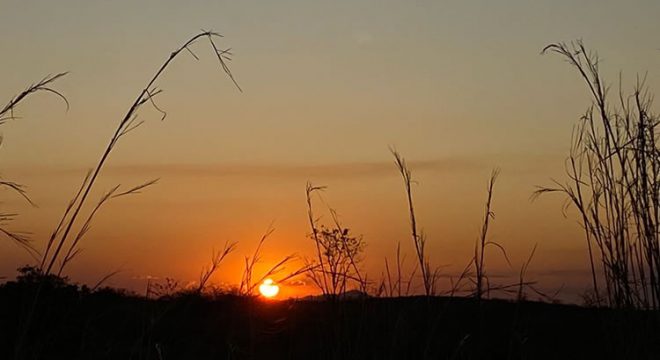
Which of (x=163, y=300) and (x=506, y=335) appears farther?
(x=506, y=335)

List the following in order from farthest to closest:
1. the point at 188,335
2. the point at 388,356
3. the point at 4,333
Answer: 1. the point at 188,335
2. the point at 4,333
3. the point at 388,356

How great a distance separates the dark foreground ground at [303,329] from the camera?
13.1 feet

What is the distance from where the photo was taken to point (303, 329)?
696cm

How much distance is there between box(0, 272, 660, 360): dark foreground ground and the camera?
400cm

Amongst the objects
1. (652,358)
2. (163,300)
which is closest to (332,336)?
(163,300)

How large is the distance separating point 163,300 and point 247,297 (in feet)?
2.73

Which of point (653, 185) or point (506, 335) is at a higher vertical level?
point (653, 185)

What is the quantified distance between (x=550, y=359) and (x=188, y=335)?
11.4 feet

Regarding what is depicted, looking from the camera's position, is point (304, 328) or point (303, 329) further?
point (303, 329)

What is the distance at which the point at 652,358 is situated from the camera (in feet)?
13.8

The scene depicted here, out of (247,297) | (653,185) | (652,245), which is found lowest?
(247,297)

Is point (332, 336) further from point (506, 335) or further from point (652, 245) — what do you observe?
point (506, 335)

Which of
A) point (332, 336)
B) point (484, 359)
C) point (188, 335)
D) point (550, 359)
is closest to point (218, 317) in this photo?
point (188, 335)

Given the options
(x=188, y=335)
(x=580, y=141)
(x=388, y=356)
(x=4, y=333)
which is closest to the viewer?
(x=388, y=356)
